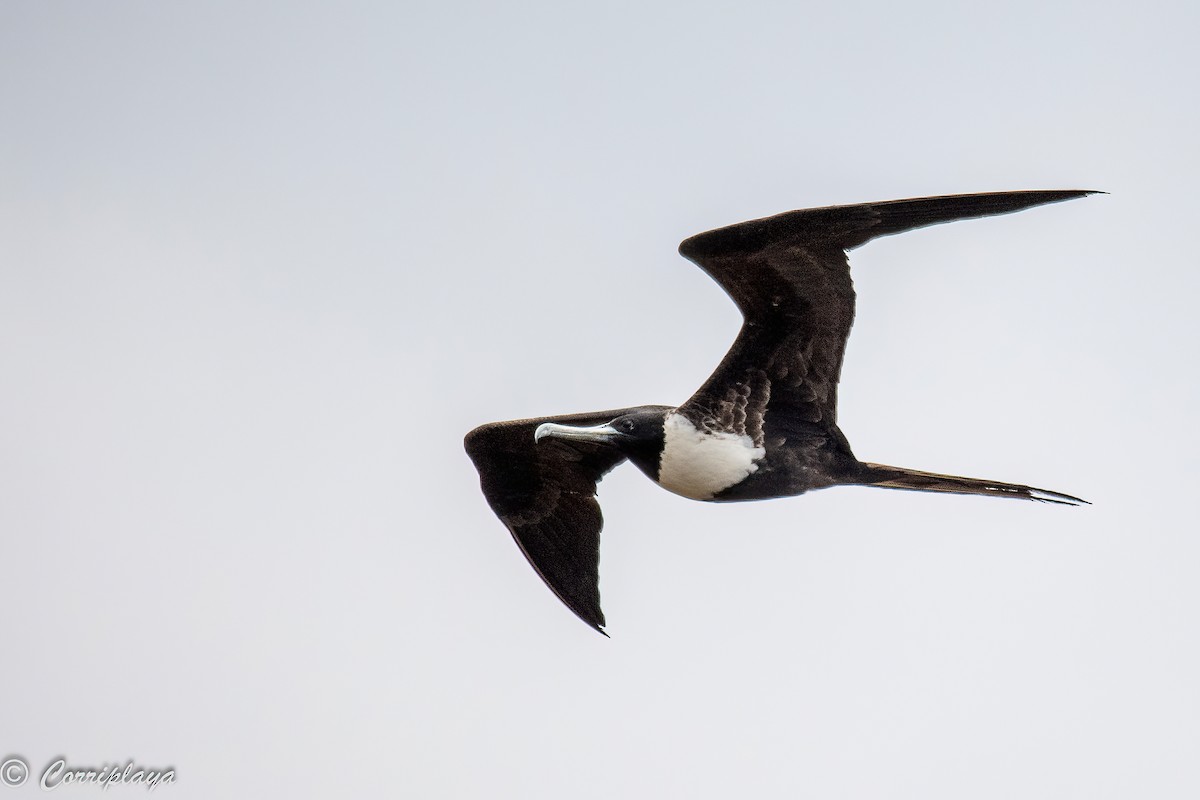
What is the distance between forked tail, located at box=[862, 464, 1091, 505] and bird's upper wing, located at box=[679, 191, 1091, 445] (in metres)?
0.36

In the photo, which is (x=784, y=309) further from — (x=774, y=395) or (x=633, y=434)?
(x=633, y=434)

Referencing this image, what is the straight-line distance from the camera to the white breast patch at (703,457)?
7543mm

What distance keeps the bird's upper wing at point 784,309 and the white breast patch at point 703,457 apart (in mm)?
64

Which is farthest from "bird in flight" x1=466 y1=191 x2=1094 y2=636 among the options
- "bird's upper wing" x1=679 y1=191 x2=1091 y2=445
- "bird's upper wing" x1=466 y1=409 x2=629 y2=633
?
"bird's upper wing" x1=466 y1=409 x2=629 y2=633

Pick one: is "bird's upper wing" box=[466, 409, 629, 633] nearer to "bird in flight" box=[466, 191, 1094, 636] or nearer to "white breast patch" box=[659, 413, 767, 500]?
"bird in flight" box=[466, 191, 1094, 636]

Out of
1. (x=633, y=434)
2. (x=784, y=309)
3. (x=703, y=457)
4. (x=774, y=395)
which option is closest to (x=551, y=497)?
(x=633, y=434)

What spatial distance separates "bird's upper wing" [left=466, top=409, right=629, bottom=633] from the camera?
8.86 m

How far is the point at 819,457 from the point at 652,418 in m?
0.88

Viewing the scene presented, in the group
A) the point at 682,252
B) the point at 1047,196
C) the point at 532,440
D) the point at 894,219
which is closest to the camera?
the point at 1047,196

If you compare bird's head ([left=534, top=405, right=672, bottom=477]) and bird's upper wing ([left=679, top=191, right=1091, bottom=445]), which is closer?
bird's upper wing ([left=679, top=191, right=1091, bottom=445])

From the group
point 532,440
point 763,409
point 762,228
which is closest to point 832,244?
point 762,228

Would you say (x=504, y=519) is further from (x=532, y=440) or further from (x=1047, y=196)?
(x=1047, y=196)

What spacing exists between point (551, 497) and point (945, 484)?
2640 mm

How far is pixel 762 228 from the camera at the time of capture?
280 inches
